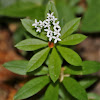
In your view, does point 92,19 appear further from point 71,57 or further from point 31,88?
point 31,88

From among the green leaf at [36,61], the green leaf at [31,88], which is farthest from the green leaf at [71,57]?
the green leaf at [31,88]

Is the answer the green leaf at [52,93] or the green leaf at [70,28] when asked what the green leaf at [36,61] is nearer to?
the green leaf at [70,28]

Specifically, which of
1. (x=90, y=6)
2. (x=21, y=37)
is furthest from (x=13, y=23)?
(x=90, y=6)

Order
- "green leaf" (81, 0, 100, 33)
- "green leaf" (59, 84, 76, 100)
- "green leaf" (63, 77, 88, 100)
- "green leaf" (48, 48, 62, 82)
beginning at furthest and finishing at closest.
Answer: "green leaf" (81, 0, 100, 33) → "green leaf" (59, 84, 76, 100) → "green leaf" (63, 77, 88, 100) → "green leaf" (48, 48, 62, 82)

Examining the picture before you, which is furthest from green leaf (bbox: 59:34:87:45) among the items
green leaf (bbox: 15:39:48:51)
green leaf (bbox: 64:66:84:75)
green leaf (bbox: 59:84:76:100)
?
green leaf (bbox: 59:84:76:100)

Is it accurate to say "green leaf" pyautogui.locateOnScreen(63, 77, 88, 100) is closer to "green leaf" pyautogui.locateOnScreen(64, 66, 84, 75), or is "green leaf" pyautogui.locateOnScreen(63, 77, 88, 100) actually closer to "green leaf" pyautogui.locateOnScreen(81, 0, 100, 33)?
"green leaf" pyautogui.locateOnScreen(64, 66, 84, 75)

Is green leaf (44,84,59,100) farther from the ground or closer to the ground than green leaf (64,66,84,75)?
closer to the ground

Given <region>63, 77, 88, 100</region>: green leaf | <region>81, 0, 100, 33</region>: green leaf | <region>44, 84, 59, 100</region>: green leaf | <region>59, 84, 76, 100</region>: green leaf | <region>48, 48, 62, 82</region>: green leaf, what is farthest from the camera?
<region>81, 0, 100, 33</region>: green leaf

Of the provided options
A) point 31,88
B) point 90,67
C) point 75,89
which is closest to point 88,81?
point 90,67
